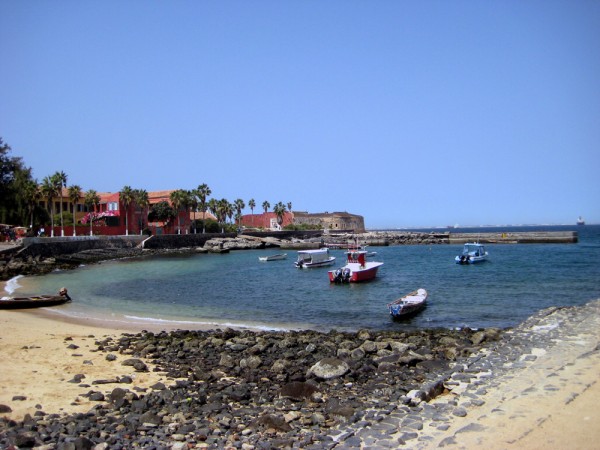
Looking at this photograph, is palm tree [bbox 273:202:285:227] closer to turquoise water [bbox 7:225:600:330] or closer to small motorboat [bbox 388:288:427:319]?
turquoise water [bbox 7:225:600:330]

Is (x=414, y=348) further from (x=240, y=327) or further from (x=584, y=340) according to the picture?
(x=240, y=327)

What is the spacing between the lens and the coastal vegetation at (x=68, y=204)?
69.1m

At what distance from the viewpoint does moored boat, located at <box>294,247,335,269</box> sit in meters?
62.0

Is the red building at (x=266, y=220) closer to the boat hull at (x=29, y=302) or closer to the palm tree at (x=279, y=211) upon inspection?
the palm tree at (x=279, y=211)

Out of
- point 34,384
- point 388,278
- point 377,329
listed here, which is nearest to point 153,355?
point 34,384

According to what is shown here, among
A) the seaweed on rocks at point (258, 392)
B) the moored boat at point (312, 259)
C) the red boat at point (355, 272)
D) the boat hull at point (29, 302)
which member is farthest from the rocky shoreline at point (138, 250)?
the seaweed on rocks at point (258, 392)

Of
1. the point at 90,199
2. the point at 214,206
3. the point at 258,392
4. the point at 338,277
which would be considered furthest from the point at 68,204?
the point at 258,392

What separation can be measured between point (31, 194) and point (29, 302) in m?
46.7

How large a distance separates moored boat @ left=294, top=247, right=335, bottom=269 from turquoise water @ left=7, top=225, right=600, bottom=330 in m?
5.72

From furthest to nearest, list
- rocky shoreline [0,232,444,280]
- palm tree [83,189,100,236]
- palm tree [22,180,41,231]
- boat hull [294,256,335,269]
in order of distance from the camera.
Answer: palm tree [83,189,100,236] → palm tree [22,180,41,231] → boat hull [294,256,335,269] → rocky shoreline [0,232,444,280]

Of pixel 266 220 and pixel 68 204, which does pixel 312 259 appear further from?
pixel 266 220

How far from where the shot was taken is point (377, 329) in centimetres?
2291

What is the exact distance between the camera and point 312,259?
6494 centimetres

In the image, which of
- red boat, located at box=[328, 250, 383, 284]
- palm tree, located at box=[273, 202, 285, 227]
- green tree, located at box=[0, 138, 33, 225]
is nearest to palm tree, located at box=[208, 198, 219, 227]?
palm tree, located at box=[273, 202, 285, 227]
